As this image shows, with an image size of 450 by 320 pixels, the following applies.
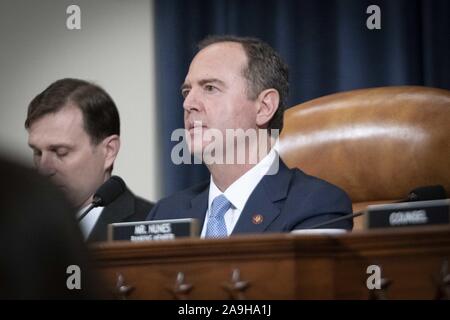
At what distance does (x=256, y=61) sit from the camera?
2.41 metres

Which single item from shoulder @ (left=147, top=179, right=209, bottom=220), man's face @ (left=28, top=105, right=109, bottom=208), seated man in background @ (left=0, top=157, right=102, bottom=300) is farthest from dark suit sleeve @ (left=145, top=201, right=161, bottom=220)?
seated man in background @ (left=0, top=157, right=102, bottom=300)

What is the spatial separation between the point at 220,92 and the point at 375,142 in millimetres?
457

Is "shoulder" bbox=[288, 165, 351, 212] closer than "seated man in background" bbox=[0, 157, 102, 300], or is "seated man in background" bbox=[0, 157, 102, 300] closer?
"seated man in background" bbox=[0, 157, 102, 300]

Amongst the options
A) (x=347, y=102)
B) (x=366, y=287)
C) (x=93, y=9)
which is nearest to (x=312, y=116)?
(x=347, y=102)

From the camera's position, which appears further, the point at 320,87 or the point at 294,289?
the point at 320,87

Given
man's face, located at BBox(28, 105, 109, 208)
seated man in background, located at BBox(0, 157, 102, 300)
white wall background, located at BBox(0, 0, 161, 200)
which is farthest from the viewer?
white wall background, located at BBox(0, 0, 161, 200)

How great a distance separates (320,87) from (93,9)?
109 cm

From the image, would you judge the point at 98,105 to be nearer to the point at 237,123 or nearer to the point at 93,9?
the point at 237,123

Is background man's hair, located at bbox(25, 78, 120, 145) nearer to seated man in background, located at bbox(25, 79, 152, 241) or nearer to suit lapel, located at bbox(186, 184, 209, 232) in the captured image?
seated man in background, located at bbox(25, 79, 152, 241)

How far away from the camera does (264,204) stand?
2098 mm

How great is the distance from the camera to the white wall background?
364cm

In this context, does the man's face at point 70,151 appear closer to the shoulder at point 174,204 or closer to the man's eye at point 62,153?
the man's eye at point 62,153

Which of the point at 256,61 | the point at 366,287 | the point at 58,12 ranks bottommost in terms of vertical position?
the point at 366,287

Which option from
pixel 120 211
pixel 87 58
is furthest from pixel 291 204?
pixel 87 58
